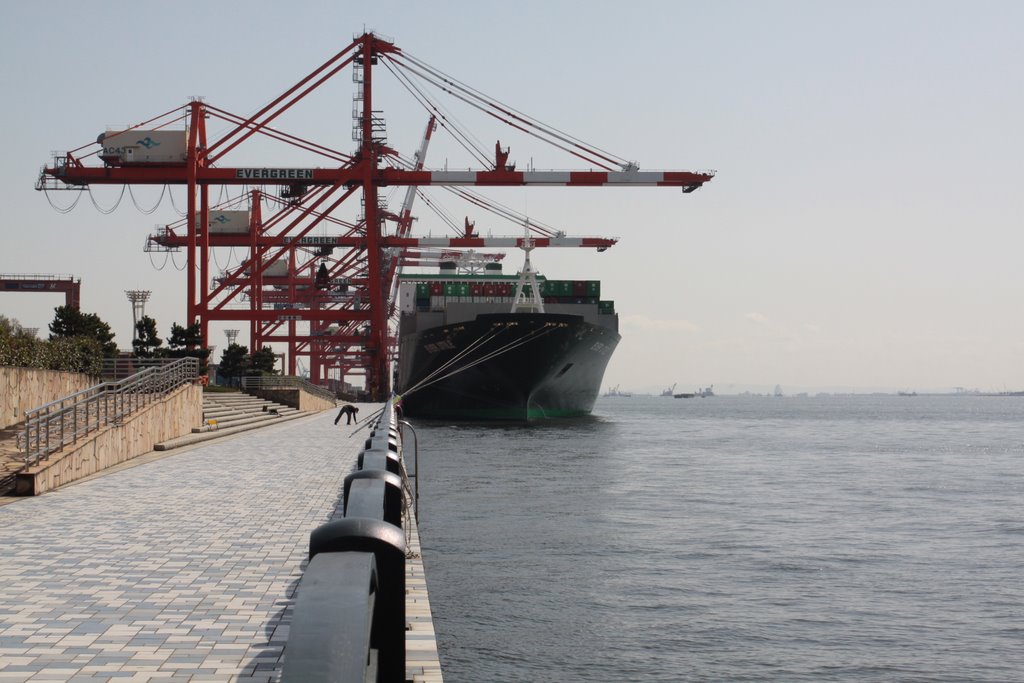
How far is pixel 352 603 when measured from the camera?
2.45 metres

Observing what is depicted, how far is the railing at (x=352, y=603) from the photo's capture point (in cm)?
222

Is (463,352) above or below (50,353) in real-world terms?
above

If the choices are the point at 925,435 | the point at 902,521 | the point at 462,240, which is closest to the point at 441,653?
the point at 902,521

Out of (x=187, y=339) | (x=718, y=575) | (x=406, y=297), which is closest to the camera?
(x=718, y=575)

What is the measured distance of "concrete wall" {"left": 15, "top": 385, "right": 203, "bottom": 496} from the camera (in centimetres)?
1482

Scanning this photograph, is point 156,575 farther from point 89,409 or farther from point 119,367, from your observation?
point 119,367

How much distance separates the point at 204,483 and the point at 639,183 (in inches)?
1371

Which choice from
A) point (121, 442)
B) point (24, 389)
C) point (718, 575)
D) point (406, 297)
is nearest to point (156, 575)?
point (718, 575)

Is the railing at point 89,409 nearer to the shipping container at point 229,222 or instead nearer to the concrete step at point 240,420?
the concrete step at point 240,420

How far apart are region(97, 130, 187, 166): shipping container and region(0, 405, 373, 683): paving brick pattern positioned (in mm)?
35227

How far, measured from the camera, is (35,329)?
124ft

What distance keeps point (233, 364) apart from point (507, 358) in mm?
19214

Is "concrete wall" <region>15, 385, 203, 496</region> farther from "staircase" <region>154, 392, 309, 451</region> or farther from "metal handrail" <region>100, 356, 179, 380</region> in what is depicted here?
"metal handrail" <region>100, 356, 179, 380</region>

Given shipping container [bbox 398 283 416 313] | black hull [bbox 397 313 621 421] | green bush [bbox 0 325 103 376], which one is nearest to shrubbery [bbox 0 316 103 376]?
green bush [bbox 0 325 103 376]
